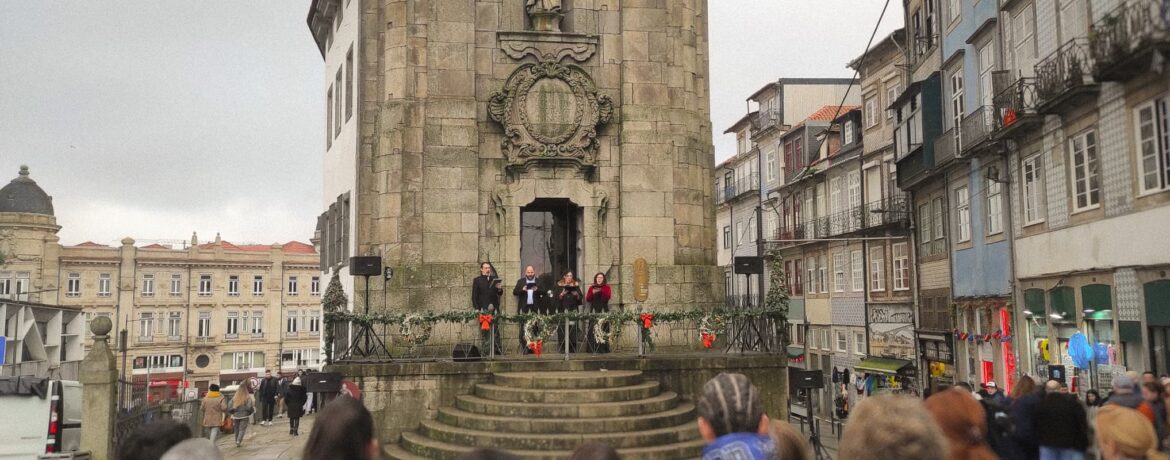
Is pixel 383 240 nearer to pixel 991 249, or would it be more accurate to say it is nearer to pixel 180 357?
pixel 991 249

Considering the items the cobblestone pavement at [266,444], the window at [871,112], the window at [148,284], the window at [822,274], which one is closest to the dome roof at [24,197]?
the window at [148,284]

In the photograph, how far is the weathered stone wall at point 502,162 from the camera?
670 inches

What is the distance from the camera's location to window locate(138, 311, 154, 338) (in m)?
64.4

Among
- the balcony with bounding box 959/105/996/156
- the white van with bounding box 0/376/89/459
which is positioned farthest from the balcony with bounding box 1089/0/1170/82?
the white van with bounding box 0/376/89/459

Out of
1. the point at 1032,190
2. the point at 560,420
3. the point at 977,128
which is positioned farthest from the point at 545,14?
the point at 977,128

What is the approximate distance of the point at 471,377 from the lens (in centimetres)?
1453

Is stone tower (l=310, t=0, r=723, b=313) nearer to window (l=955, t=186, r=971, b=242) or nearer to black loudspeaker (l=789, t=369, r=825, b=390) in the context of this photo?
black loudspeaker (l=789, t=369, r=825, b=390)

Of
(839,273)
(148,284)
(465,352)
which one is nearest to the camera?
(465,352)

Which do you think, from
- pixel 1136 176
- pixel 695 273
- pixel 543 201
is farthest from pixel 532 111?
pixel 1136 176

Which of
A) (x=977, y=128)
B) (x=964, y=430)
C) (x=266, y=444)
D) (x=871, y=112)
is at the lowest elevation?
(x=266, y=444)

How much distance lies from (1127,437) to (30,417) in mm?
13085

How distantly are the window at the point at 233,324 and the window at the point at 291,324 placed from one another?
3532mm

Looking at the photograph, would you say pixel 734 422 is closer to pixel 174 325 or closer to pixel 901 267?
pixel 901 267

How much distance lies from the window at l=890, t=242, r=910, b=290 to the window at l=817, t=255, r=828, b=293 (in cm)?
650
